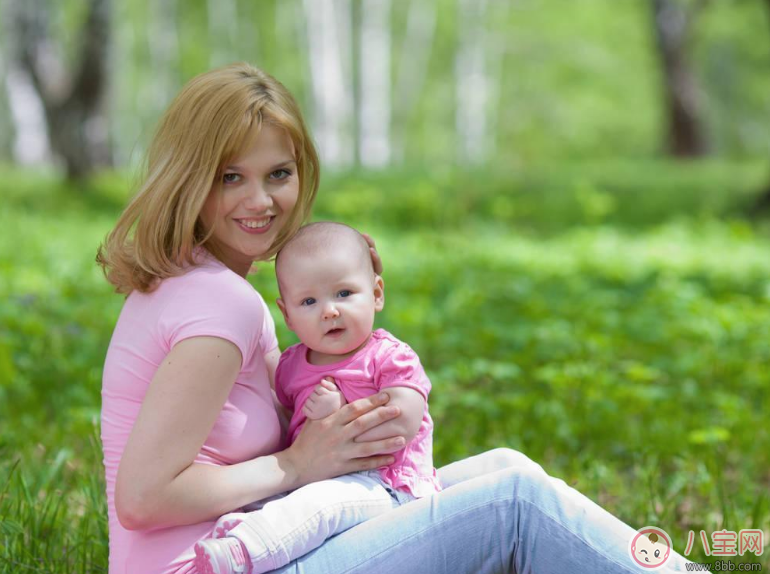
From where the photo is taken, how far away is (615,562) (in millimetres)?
1831

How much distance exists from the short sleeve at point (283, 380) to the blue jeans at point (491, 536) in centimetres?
42

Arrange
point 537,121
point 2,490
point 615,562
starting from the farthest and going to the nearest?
point 537,121 < point 2,490 < point 615,562

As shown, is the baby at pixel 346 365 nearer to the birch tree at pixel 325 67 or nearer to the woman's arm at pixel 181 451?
the woman's arm at pixel 181 451

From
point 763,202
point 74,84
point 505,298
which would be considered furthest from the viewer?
point 74,84

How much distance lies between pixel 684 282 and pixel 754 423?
2.72 m

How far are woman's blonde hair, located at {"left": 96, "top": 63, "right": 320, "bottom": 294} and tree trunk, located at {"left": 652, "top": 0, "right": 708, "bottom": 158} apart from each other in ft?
43.9

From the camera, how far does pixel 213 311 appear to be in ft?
6.08

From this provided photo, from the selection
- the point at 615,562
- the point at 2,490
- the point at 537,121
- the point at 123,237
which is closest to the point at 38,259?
the point at 2,490

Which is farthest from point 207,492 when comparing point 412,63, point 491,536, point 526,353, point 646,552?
point 412,63

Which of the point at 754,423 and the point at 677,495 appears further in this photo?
the point at 754,423

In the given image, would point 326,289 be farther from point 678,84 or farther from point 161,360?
point 678,84

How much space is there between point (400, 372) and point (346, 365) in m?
0.13

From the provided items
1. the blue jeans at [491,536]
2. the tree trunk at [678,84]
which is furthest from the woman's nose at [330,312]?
the tree trunk at [678,84]

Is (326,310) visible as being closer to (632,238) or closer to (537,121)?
(632,238)
